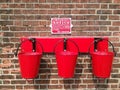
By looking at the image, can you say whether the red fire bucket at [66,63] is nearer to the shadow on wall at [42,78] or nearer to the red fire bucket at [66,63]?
the red fire bucket at [66,63]

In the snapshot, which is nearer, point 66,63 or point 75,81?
point 66,63

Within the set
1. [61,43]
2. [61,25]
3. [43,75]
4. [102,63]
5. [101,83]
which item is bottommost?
[101,83]

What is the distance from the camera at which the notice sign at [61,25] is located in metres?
3.08

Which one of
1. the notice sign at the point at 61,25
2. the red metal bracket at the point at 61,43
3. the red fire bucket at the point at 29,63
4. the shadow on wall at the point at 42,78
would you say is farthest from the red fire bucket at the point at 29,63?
the notice sign at the point at 61,25

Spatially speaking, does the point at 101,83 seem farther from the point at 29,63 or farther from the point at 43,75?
the point at 29,63

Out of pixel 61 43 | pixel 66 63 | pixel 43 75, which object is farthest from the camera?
pixel 43 75

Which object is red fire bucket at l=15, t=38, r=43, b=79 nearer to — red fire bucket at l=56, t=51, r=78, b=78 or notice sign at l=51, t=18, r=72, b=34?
red fire bucket at l=56, t=51, r=78, b=78

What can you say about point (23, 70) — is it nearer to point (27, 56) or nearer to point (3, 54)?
point (27, 56)

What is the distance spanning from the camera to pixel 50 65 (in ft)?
10.5

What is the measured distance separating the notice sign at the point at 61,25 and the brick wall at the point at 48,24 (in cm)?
5

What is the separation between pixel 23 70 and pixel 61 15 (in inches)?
33.8

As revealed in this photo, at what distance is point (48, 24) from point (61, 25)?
0.17 meters

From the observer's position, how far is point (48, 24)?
3.09m

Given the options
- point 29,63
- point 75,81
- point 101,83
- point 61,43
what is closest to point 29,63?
point 29,63
